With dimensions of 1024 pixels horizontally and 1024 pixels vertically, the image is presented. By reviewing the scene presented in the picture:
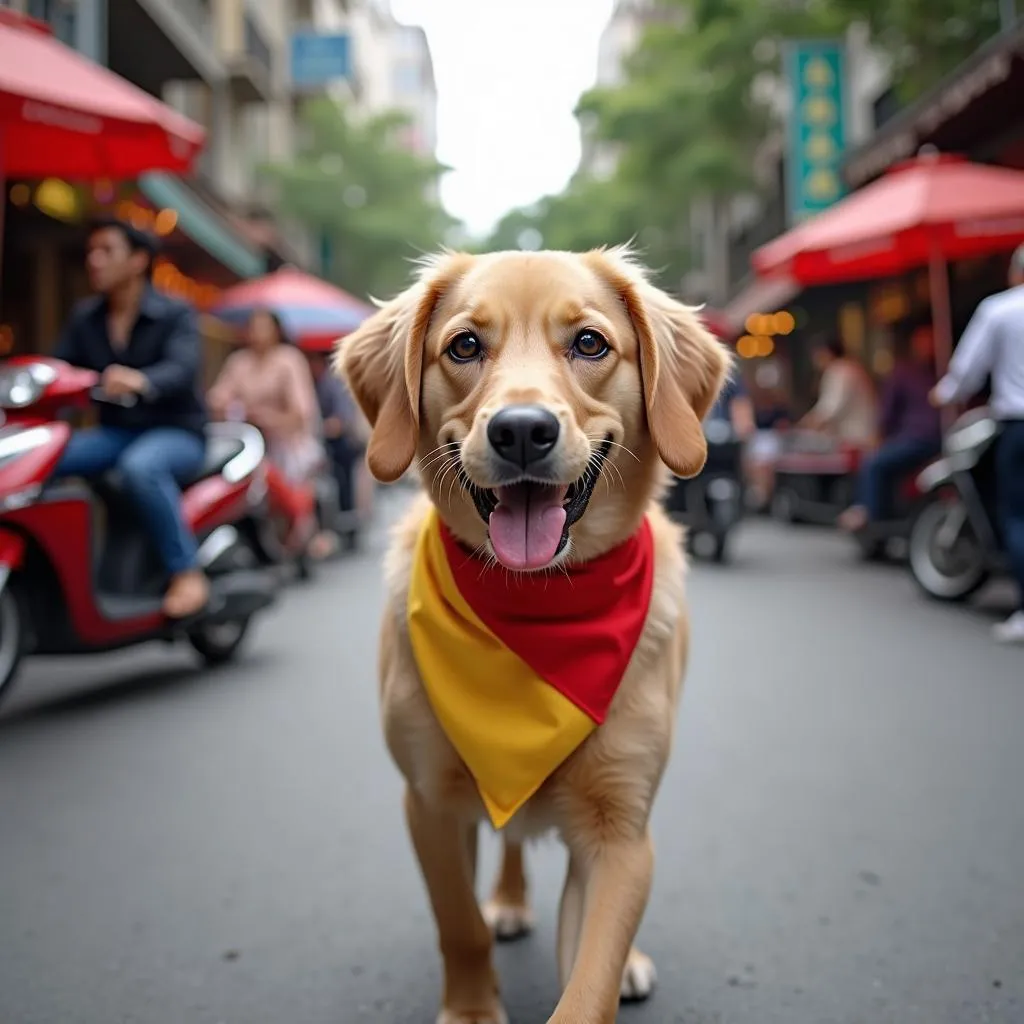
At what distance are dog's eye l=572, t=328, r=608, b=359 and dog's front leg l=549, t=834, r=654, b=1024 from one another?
3.17 ft

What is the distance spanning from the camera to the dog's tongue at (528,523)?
2.15 meters

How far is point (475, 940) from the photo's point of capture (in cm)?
233

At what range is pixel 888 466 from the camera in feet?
32.0

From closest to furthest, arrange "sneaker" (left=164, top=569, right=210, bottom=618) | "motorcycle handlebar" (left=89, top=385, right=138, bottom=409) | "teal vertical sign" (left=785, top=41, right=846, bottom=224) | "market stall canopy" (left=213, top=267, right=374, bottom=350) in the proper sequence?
"motorcycle handlebar" (left=89, top=385, right=138, bottom=409) → "sneaker" (left=164, top=569, right=210, bottom=618) → "market stall canopy" (left=213, top=267, right=374, bottom=350) → "teal vertical sign" (left=785, top=41, right=846, bottom=224)

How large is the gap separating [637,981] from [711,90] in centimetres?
2484

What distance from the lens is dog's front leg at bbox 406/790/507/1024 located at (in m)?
2.30

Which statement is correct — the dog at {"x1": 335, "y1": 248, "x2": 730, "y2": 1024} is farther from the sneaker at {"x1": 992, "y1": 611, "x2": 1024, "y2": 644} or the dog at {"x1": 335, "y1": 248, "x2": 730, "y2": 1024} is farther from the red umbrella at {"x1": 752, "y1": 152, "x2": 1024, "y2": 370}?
the red umbrella at {"x1": 752, "y1": 152, "x2": 1024, "y2": 370}

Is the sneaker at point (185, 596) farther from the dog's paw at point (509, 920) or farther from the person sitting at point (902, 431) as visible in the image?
the person sitting at point (902, 431)

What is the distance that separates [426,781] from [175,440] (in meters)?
3.90

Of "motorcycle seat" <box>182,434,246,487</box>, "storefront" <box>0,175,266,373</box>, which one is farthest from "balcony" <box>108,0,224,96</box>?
"motorcycle seat" <box>182,434,246,487</box>

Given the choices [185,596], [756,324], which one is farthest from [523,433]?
[756,324]

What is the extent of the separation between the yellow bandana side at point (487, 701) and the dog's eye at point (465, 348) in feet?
1.37

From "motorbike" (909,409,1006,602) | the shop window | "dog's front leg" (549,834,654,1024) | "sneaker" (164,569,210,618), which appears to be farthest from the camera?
the shop window

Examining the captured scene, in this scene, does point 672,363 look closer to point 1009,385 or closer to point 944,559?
point 1009,385
